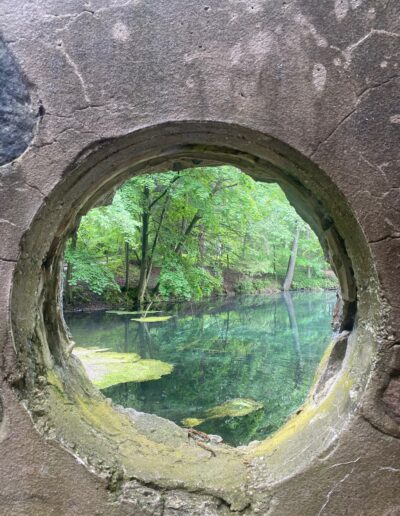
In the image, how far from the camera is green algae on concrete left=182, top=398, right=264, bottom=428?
5778mm

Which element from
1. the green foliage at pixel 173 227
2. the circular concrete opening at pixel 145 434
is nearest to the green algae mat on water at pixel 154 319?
the green foliage at pixel 173 227

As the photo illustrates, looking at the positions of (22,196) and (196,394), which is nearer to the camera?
(22,196)

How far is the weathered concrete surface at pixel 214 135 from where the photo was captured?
1848mm

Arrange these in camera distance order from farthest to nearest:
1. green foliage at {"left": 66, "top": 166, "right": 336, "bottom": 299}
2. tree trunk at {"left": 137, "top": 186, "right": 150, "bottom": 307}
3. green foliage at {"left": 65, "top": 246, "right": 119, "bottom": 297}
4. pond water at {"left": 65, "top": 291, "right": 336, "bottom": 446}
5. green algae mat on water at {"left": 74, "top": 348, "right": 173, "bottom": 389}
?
tree trunk at {"left": 137, "top": 186, "right": 150, "bottom": 307}, green foliage at {"left": 66, "top": 166, "right": 336, "bottom": 299}, green foliage at {"left": 65, "top": 246, "right": 119, "bottom": 297}, green algae mat on water at {"left": 74, "top": 348, "right": 173, "bottom": 389}, pond water at {"left": 65, "top": 291, "right": 336, "bottom": 446}

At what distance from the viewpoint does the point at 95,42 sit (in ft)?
6.42

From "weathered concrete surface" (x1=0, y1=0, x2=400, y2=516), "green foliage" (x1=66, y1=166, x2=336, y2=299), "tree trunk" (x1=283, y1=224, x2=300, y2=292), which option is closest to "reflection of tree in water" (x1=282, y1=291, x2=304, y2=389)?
"green foliage" (x1=66, y1=166, x2=336, y2=299)

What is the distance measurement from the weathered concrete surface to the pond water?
336 centimetres

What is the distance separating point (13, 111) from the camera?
1.97 meters

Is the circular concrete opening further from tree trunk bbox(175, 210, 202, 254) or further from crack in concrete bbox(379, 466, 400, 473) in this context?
tree trunk bbox(175, 210, 202, 254)

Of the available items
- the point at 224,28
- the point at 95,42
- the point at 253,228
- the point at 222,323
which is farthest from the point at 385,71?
the point at 253,228

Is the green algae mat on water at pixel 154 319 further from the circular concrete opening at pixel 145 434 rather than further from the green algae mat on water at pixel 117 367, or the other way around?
the circular concrete opening at pixel 145 434

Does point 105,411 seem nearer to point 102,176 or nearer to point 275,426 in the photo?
point 102,176

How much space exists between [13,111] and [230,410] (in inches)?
201

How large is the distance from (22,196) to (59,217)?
9.3 inches
